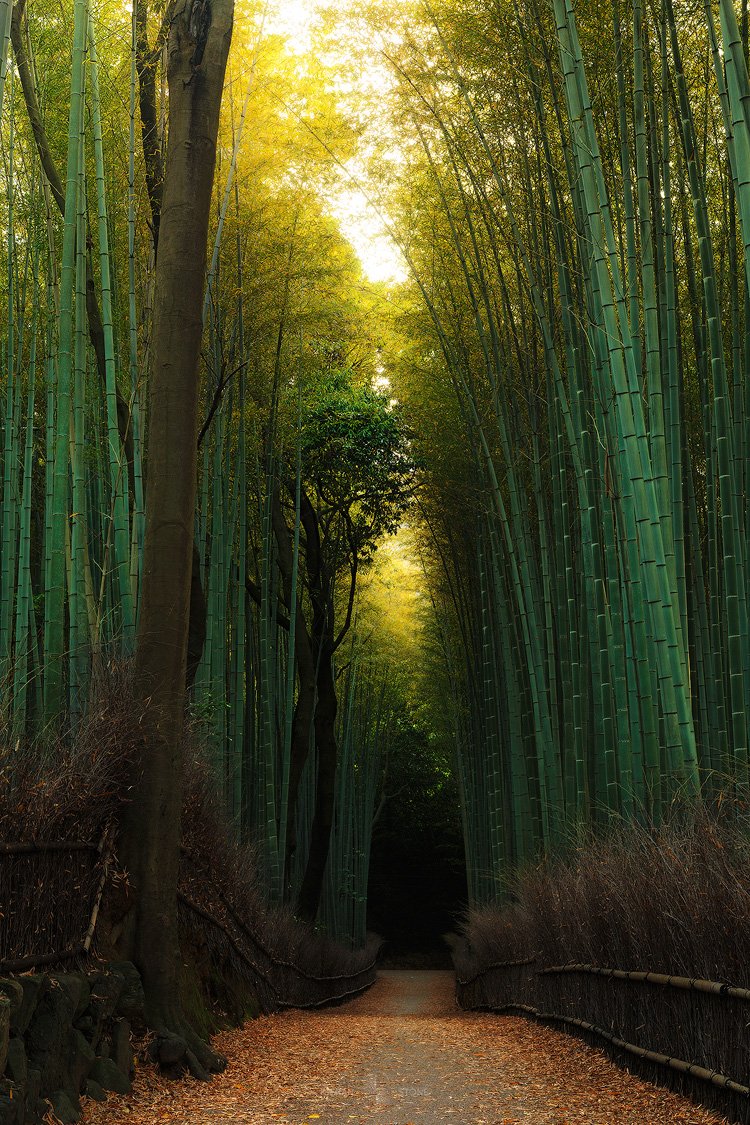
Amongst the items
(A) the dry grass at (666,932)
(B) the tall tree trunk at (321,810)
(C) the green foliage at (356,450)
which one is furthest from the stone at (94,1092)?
(C) the green foliage at (356,450)

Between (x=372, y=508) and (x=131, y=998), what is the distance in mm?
7261

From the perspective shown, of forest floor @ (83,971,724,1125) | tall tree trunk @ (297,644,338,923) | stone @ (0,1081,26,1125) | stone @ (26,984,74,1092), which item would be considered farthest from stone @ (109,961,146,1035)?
tall tree trunk @ (297,644,338,923)

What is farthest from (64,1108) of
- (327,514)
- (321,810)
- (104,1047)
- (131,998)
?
(327,514)

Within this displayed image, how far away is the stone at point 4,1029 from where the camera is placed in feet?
6.99

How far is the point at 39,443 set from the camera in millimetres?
8445

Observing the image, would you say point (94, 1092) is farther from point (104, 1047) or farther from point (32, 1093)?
point (32, 1093)

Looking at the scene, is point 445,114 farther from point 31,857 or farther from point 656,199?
point 31,857

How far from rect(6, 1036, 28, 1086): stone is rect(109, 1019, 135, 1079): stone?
69cm

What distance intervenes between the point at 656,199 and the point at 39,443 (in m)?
5.43

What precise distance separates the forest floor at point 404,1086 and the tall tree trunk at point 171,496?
1.49 ft

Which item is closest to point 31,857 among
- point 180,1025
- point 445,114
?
point 180,1025

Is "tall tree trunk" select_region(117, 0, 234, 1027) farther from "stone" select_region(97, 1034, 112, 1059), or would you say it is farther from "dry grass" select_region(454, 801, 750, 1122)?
"dry grass" select_region(454, 801, 750, 1122)

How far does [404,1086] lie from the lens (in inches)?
137

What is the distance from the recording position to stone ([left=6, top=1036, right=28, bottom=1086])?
2.25m
